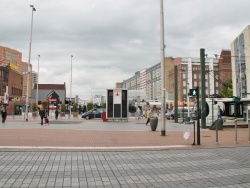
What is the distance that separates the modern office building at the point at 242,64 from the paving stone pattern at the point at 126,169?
179 feet

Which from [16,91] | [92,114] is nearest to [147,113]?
[92,114]

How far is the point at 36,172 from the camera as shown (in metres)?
7.50

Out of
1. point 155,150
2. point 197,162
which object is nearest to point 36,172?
point 197,162

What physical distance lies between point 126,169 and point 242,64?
215ft

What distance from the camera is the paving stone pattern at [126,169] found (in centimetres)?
657

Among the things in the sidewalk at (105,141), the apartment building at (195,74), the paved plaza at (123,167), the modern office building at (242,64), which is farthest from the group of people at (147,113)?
the apartment building at (195,74)

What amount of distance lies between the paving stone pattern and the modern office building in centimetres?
5467

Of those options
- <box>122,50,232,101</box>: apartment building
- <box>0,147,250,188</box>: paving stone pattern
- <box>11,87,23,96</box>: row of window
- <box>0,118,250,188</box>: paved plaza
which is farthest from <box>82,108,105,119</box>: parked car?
<box>122,50,232,101</box>: apartment building

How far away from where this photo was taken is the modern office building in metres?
63.6

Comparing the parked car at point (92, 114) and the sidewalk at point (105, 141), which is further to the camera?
the parked car at point (92, 114)

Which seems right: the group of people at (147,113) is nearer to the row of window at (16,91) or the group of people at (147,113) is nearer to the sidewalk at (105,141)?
the sidewalk at (105,141)

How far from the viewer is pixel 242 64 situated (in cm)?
6781

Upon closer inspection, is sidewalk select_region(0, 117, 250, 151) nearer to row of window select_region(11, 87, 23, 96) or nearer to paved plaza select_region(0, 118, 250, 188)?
paved plaza select_region(0, 118, 250, 188)

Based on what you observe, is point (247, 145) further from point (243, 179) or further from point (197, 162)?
point (243, 179)
